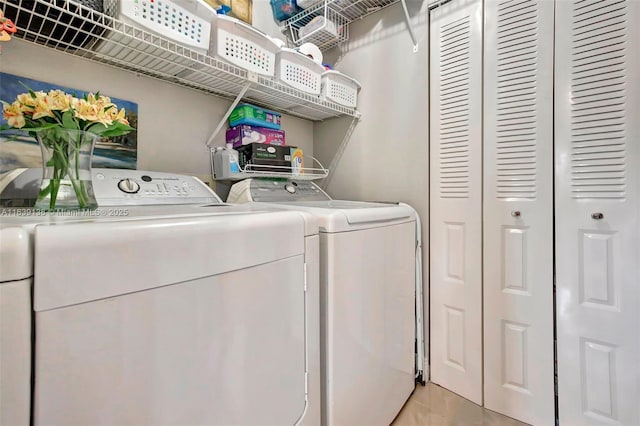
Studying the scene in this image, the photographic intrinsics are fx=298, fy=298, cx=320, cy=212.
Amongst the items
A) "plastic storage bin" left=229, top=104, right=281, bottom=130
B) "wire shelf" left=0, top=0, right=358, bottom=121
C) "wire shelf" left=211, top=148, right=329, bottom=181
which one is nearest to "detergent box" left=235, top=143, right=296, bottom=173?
"wire shelf" left=211, top=148, right=329, bottom=181

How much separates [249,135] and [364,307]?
109 cm

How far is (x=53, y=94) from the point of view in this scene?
0.67m

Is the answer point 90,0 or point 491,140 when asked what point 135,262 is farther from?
point 491,140

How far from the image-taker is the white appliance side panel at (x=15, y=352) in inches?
15.1

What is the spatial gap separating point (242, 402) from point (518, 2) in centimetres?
184

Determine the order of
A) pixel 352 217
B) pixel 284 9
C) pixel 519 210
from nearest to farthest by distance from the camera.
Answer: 1. pixel 352 217
2. pixel 519 210
3. pixel 284 9

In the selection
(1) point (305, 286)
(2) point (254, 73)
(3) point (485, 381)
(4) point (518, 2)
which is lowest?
(3) point (485, 381)

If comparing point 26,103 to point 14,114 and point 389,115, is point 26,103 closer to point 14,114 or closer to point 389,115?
point 14,114

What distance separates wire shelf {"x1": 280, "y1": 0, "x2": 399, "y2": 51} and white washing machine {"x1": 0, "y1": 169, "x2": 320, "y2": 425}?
4.70ft

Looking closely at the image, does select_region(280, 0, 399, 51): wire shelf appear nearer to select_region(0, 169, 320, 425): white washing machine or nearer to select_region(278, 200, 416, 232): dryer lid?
select_region(278, 200, 416, 232): dryer lid

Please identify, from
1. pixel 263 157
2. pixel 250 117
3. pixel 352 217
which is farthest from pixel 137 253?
Answer: pixel 250 117

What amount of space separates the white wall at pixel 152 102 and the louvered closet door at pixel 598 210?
165cm

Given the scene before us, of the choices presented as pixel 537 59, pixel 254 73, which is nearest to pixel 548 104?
pixel 537 59

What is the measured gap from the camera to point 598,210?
1.16 meters
